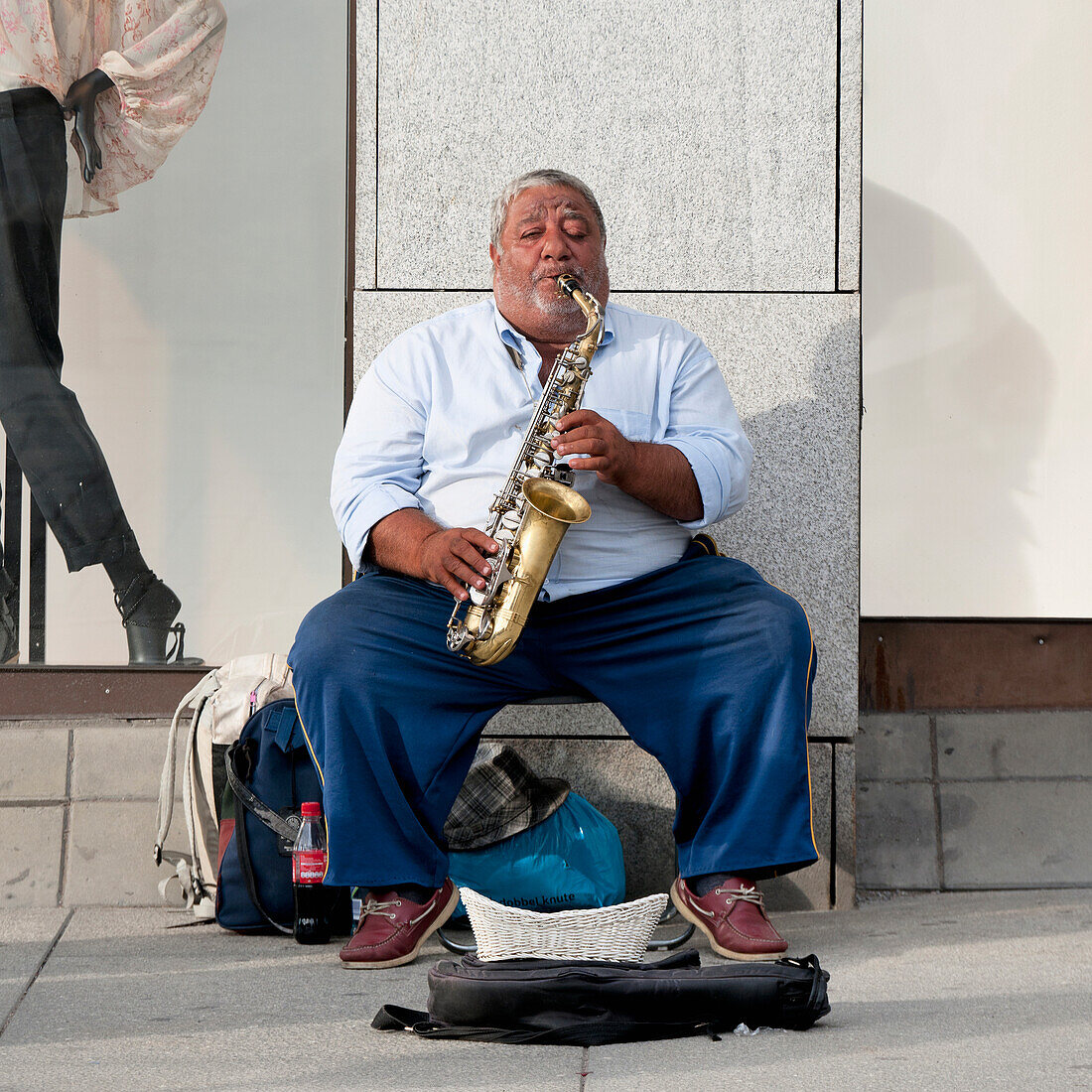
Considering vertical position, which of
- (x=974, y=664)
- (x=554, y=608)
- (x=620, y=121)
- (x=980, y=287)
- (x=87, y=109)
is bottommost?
(x=974, y=664)

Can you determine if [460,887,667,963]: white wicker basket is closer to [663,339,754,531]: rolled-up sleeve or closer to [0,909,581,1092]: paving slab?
[0,909,581,1092]: paving slab

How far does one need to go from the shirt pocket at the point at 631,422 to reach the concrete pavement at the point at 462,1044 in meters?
1.12

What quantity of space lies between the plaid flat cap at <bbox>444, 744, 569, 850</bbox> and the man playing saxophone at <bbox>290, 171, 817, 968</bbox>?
230 mm

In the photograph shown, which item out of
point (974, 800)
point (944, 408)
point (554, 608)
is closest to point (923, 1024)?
point (554, 608)

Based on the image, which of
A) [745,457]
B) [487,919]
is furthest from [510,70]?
[487,919]

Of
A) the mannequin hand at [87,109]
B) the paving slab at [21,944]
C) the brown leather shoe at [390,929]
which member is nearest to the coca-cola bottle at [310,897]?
the brown leather shoe at [390,929]

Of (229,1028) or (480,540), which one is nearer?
(229,1028)

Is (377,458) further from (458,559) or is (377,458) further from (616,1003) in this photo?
(616,1003)

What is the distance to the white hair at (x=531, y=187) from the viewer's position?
3.06 m

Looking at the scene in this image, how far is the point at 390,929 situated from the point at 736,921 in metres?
0.68

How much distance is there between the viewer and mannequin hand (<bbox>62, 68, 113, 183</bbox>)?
3.63 m

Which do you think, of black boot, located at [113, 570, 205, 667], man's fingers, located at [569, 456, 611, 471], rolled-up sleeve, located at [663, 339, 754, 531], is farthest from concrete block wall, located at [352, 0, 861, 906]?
black boot, located at [113, 570, 205, 667]

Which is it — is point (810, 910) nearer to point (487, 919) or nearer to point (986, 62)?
point (487, 919)

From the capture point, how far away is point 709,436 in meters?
2.90
